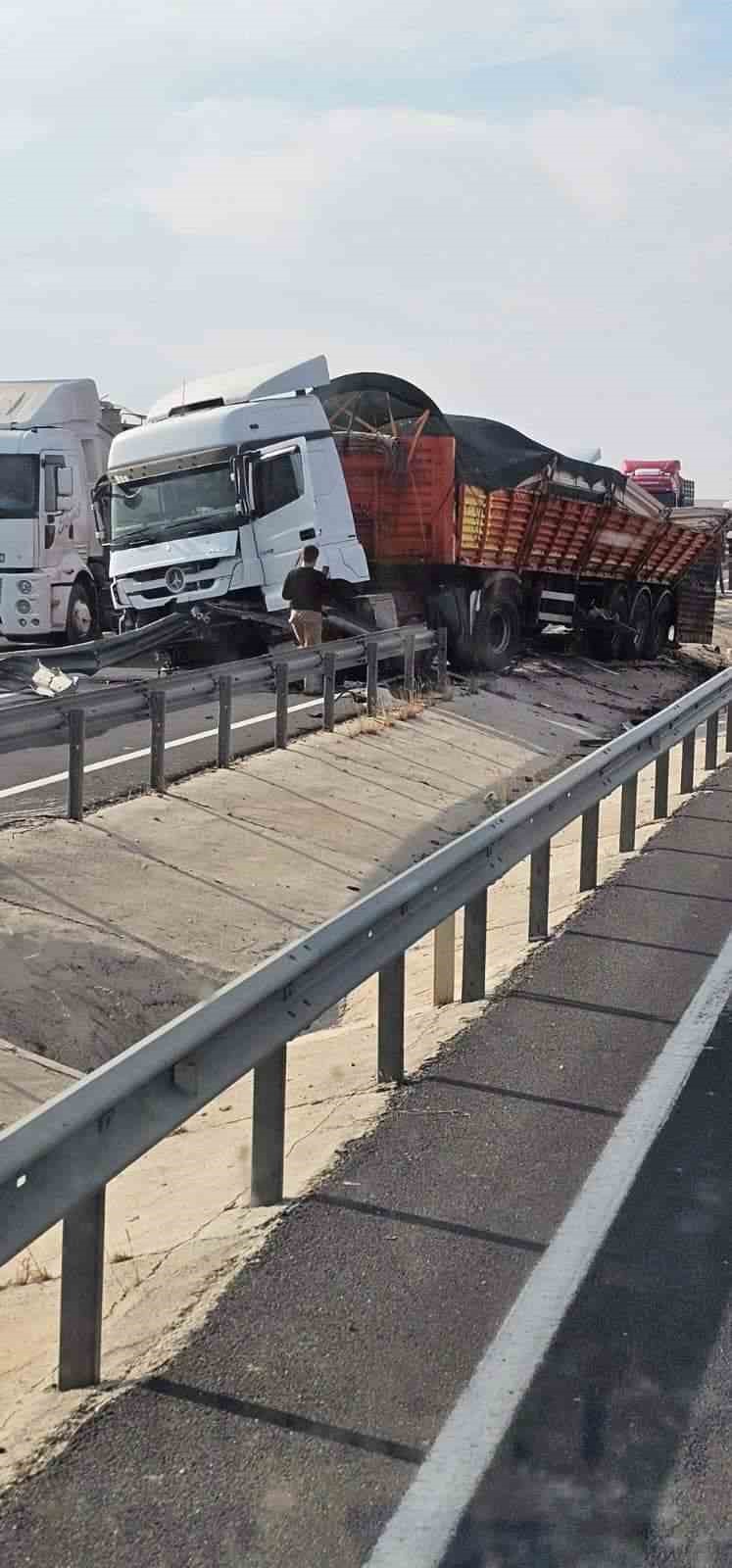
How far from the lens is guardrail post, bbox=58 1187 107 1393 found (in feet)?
15.0

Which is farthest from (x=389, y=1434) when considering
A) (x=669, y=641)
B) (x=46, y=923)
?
(x=669, y=641)

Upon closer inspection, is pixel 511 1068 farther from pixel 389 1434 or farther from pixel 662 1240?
pixel 389 1434

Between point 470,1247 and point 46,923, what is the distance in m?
6.29

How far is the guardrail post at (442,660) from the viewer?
2391 cm

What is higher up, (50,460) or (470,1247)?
(50,460)

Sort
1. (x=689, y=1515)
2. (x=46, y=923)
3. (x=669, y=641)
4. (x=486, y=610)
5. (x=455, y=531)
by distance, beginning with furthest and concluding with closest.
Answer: (x=669, y=641) → (x=486, y=610) → (x=455, y=531) → (x=46, y=923) → (x=689, y=1515)

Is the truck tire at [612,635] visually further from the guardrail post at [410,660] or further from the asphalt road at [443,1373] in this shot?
the asphalt road at [443,1373]

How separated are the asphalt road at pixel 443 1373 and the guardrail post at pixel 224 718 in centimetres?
931

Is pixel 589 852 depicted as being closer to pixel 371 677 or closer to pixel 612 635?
pixel 371 677

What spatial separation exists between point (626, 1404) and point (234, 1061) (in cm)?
151

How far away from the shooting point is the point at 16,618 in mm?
26234

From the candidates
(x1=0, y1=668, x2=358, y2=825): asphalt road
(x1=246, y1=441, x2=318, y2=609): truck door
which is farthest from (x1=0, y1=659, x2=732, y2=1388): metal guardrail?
(x1=246, y1=441, x2=318, y2=609): truck door

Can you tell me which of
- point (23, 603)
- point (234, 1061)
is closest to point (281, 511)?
point (23, 603)

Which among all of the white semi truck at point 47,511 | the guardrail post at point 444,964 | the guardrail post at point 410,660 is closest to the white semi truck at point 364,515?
the guardrail post at point 410,660
